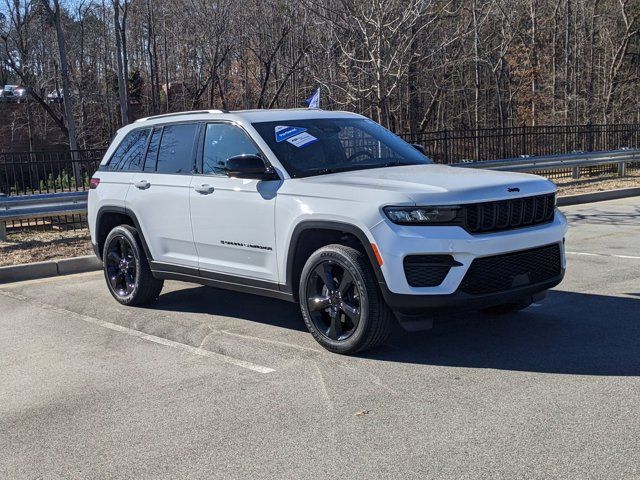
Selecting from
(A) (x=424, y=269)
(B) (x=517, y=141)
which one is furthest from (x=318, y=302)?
(B) (x=517, y=141)

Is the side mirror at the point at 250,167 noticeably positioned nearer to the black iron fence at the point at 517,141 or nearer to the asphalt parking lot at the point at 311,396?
the asphalt parking lot at the point at 311,396

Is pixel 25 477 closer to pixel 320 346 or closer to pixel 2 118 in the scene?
pixel 320 346

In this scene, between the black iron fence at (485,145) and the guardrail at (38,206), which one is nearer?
the guardrail at (38,206)

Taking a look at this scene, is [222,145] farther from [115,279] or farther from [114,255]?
[115,279]

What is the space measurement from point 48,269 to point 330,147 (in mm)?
5282

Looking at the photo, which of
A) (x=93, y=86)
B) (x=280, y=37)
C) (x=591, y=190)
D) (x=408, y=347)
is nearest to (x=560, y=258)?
(x=408, y=347)

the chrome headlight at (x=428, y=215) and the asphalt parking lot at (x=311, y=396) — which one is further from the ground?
the chrome headlight at (x=428, y=215)

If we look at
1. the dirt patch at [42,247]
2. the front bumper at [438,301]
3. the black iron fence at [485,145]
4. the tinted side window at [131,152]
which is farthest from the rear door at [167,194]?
the black iron fence at [485,145]

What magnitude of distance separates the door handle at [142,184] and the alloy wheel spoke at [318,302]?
2.46 meters

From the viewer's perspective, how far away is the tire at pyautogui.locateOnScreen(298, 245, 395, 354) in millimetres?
5512

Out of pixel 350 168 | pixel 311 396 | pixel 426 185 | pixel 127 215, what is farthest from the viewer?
pixel 127 215

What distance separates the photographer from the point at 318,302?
5895mm

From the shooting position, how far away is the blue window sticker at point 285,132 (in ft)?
21.5

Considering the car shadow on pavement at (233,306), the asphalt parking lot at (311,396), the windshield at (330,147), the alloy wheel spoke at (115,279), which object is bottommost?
the asphalt parking lot at (311,396)
